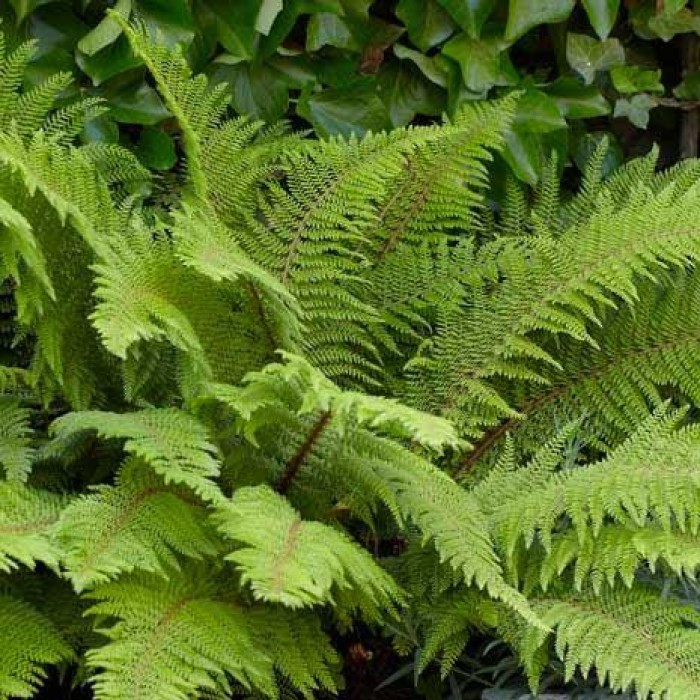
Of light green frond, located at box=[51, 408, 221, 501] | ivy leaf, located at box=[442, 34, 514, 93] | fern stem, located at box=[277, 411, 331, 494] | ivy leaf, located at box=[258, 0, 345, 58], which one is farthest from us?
ivy leaf, located at box=[442, 34, 514, 93]

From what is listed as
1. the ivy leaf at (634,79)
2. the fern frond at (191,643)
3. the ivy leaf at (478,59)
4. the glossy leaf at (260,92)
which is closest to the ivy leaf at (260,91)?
the glossy leaf at (260,92)

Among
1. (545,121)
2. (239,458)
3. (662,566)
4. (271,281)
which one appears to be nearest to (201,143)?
(271,281)

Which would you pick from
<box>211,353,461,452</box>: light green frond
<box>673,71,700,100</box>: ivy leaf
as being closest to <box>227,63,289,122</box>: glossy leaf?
<box>211,353,461,452</box>: light green frond

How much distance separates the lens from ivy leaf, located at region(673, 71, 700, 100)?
2900 millimetres

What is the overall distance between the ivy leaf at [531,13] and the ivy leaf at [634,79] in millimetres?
253

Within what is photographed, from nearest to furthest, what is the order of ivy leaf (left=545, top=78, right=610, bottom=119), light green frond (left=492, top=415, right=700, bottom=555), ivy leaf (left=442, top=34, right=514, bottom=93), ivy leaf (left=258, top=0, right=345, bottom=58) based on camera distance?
light green frond (left=492, top=415, right=700, bottom=555)
ivy leaf (left=258, top=0, right=345, bottom=58)
ivy leaf (left=442, top=34, right=514, bottom=93)
ivy leaf (left=545, top=78, right=610, bottom=119)

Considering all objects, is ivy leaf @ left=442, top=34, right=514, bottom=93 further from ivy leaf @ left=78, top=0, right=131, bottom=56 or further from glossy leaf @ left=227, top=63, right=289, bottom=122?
ivy leaf @ left=78, top=0, right=131, bottom=56

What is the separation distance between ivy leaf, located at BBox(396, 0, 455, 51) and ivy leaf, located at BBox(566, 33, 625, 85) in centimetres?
31

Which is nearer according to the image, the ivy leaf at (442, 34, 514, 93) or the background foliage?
the background foliage

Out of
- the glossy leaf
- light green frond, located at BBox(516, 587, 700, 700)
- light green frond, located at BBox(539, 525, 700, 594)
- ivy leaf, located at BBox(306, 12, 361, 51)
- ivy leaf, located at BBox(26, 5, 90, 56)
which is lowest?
light green frond, located at BBox(516, 587, 700, 700)

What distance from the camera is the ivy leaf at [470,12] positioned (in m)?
2.51

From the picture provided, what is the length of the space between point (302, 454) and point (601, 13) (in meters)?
1.25

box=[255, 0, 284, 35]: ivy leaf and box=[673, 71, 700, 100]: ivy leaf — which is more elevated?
box=[255, 0, 284, 35]: ivy leaf

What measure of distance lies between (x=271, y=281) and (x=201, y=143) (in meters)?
0.46
